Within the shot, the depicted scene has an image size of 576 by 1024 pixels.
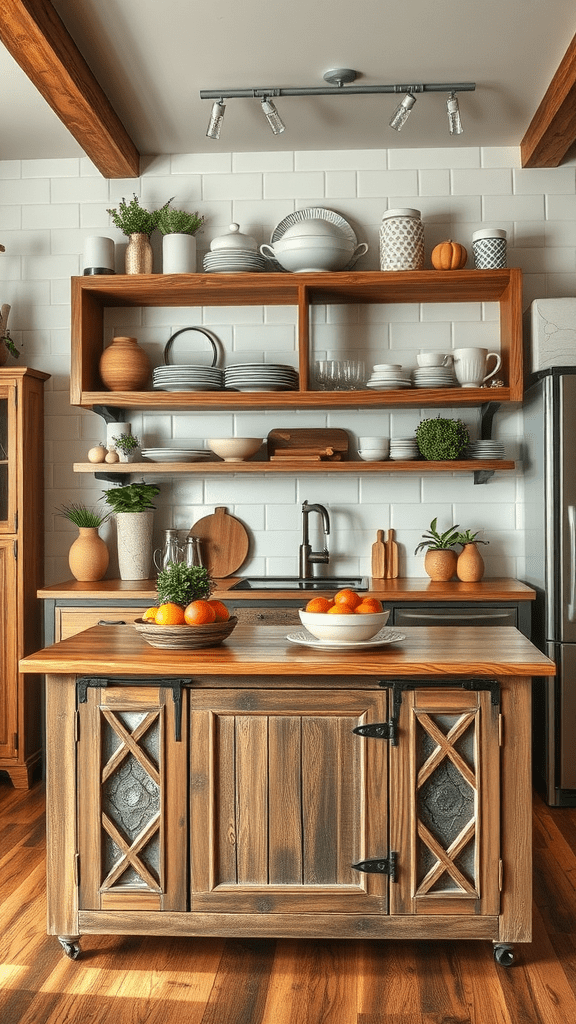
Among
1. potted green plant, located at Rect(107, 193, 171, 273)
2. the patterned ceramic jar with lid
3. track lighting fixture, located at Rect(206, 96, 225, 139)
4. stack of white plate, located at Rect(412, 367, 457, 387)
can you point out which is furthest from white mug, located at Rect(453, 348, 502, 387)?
potted green plant, located at Rect(107, 193, 171, 273)

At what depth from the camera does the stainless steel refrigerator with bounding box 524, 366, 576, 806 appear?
380 cm

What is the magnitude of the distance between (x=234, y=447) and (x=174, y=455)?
10.9 inches

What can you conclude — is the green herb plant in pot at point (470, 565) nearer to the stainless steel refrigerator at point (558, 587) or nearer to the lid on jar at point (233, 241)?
the stainless steel refrigerator at point (558, 587)

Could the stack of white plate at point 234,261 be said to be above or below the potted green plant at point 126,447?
above

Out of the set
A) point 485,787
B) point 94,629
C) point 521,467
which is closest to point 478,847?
point 485,787

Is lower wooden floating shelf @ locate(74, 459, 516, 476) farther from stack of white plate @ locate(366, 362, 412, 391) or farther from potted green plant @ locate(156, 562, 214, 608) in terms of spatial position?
potted green plant @ locate(156, 562, 214, 608)

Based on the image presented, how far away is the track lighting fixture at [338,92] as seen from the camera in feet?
12.1

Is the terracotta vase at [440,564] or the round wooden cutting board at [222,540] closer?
the terracotta vase at [440,564]

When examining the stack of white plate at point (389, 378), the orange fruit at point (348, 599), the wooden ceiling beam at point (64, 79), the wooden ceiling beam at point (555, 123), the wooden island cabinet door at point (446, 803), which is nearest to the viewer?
the wooden island cabinet door at point (446, 803)

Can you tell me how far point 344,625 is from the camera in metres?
2.45

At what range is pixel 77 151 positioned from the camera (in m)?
4.50

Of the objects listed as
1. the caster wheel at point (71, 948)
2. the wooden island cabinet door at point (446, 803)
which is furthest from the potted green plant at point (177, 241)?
the caster wheel at point (71, 948)

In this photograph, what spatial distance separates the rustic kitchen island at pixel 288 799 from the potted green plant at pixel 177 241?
2.38m

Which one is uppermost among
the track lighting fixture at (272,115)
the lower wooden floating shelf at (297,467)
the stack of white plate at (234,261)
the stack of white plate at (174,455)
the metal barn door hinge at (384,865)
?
the track lighting fixture at (272,115)
